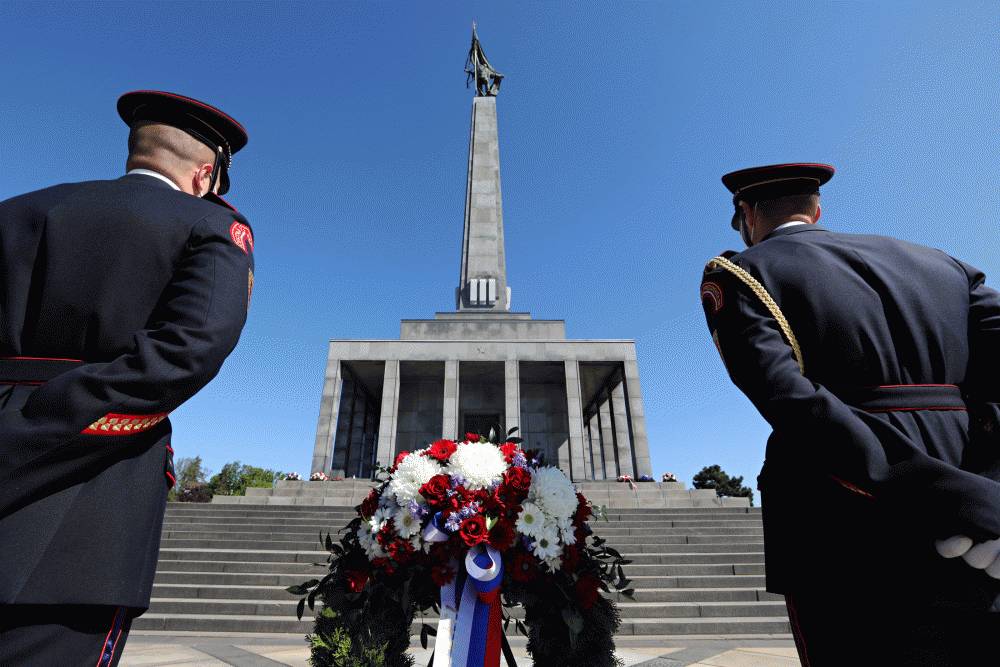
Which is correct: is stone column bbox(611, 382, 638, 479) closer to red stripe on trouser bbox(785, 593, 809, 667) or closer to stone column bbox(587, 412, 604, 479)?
stone column bbox(587, 412, 604, 479)

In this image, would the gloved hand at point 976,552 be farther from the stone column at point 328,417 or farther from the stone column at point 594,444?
the stone column at point 594,444

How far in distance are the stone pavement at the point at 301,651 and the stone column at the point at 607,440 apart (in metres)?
18.8

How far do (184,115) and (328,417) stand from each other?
2045 centimetres

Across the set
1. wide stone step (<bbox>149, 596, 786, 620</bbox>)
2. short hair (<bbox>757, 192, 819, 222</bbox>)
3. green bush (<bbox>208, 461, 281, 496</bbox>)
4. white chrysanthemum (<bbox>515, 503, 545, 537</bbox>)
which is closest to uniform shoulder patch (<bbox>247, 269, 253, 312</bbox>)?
white chrysanthemum (<bbox>515, 503, 545, 537</bbox>)

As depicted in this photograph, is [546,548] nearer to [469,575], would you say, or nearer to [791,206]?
[469,575]

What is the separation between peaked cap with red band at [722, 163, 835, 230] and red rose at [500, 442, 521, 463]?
1900 mm

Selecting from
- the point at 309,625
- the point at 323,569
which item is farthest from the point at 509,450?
the point at 323,569

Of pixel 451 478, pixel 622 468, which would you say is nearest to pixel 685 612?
pixel 451 478

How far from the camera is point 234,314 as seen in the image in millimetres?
2051

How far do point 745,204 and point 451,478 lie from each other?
2.18 metres

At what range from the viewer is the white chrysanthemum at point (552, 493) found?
2994 mm

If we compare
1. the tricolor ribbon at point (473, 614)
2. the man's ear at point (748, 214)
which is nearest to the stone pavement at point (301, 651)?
the tricolor ribbon at point (473, 614)

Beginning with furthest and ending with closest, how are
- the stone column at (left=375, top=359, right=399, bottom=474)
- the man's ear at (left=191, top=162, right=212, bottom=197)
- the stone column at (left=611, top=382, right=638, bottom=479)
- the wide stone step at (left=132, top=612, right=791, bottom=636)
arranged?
1. the stone column at (left=611, top=382, right=638, bottom=479)
2. the stone column at (left=375, top=359, right=399, bottom=474)
3. the wide stone step at (left=132, top=612, right=791, bottom=636)
4. the man's ear at (left=191, top=162, right=212, bottom=197)

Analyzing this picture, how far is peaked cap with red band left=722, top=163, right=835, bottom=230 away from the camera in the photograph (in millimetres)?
2641
